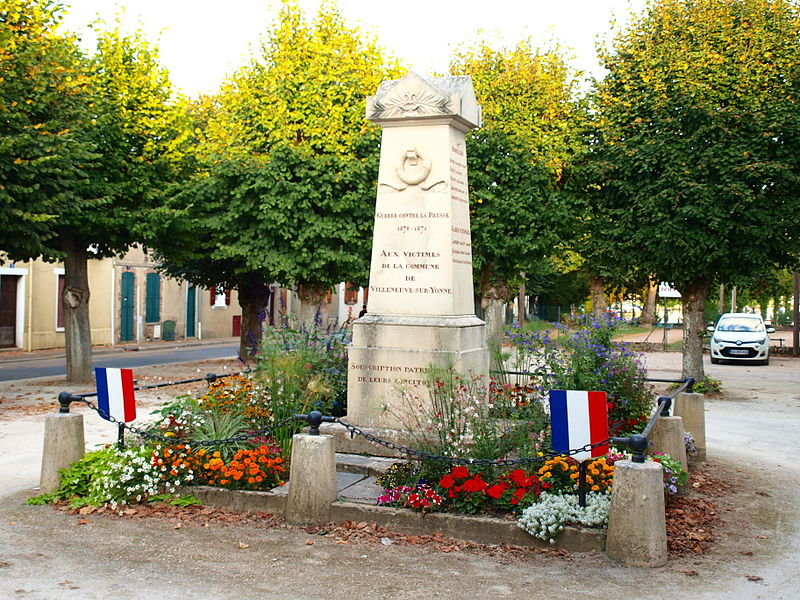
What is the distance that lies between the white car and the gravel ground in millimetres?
20256

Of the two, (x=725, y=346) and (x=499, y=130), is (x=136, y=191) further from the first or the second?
(x=725, y=346)

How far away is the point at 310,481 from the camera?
646 cm

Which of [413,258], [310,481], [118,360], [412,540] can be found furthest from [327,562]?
[118,360]

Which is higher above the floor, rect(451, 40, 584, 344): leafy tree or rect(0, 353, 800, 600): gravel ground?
rect(451, 40, 584, 344): leafy tree

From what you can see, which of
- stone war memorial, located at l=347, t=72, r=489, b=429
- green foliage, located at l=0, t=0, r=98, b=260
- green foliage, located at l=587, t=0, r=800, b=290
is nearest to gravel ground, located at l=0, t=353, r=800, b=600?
stone war memorial, located at l=347, t=72, r=489, b=429

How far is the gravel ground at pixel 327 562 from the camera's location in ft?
16.8

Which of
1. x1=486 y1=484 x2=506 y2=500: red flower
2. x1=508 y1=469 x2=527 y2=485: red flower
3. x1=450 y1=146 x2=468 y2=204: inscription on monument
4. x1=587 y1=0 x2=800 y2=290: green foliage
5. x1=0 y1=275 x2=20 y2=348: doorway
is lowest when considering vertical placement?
x1=486 y1=484 x2=506 y2=500: red flower

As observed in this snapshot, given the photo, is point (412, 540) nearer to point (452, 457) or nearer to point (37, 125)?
point (452, 457)

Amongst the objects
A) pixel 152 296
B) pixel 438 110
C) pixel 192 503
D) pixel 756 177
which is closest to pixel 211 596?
pixel 192 503

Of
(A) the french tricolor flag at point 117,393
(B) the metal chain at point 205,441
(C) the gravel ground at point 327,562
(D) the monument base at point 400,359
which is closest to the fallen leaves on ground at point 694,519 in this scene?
(C) the gravel ground at point 327,562

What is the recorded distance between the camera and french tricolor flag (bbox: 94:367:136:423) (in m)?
7.42

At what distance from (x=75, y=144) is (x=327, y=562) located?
11.0 meters

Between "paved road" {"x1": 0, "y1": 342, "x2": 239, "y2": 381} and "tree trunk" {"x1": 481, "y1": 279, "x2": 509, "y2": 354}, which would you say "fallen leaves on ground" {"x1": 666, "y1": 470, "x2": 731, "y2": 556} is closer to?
"tree trunk" {"x1": 481, "y1": 279, "x2": 509, "y2": 354}

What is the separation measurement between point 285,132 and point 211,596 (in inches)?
612
